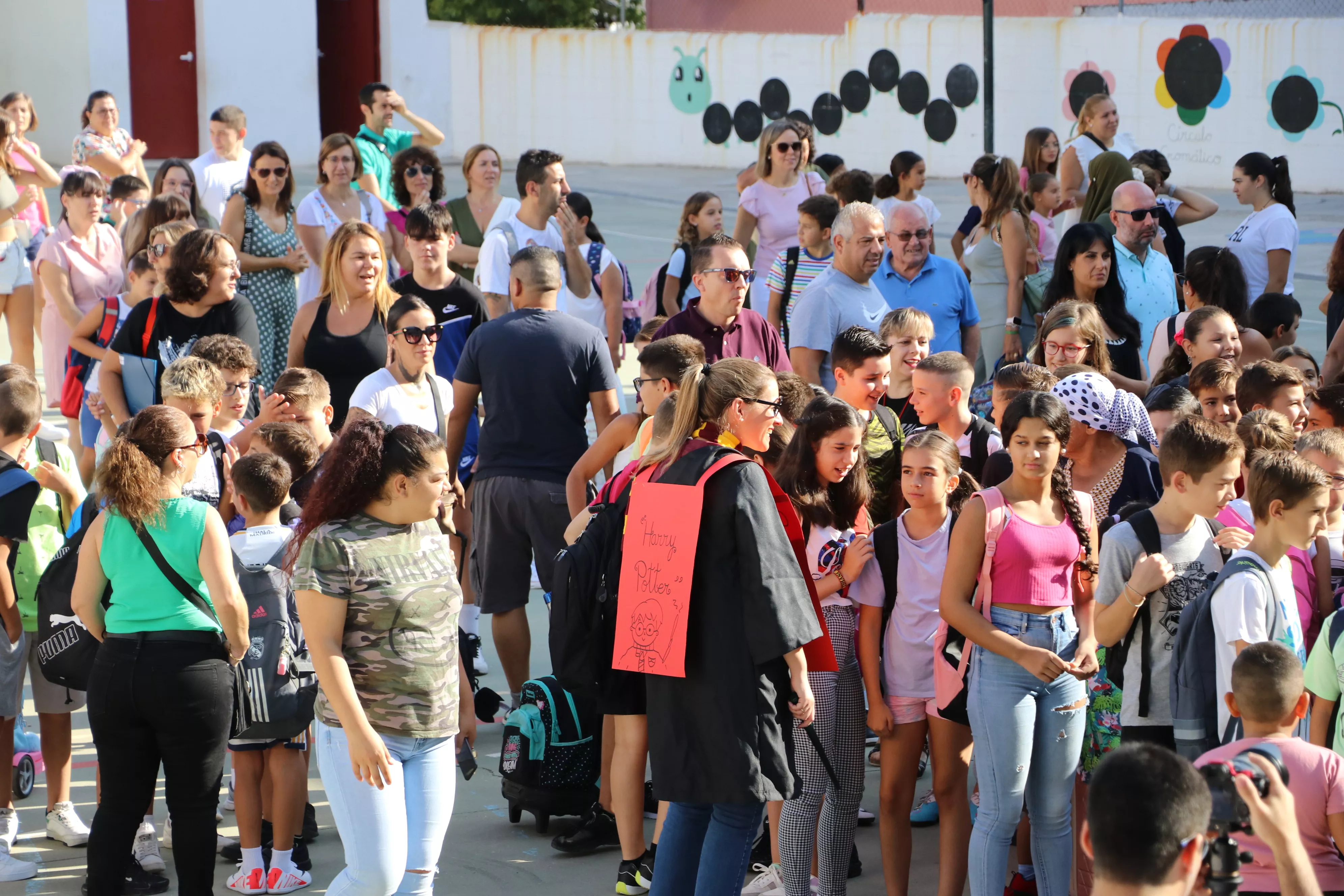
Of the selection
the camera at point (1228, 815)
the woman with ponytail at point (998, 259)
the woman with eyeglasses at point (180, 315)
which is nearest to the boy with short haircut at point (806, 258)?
the woman with ponytail at point (998, 259)

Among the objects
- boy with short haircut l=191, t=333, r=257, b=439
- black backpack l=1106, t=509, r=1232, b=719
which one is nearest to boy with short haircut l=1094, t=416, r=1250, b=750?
black backpack l=1106, t=509, r=1232, b=719

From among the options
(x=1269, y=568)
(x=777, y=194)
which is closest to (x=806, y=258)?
(x=777, y=194)

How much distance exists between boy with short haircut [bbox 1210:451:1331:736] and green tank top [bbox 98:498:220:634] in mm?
2835

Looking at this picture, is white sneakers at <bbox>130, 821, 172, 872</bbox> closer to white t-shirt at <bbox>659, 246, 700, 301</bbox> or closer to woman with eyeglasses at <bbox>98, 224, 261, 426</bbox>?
woman with eyeglasses at <bbox>98, 224, 261, 426</bbox>

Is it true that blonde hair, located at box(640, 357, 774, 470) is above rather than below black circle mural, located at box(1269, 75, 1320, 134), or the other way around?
below

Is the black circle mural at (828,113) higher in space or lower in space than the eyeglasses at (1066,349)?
higher

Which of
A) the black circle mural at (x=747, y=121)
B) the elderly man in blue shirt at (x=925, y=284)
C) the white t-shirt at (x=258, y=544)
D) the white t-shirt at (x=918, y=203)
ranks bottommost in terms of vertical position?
the white t-shirt at (x=258, y=544)

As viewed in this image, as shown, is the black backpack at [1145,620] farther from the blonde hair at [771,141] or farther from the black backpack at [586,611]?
the blonde hair at [771,141]

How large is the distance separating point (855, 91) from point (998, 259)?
57.6 ft

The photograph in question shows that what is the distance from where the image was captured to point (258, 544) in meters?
4.74

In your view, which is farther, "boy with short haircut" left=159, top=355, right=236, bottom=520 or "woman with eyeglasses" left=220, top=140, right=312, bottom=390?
"woman with eyeglasses" left=220, top=140, right=312, bottom=390

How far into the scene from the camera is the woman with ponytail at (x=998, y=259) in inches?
338

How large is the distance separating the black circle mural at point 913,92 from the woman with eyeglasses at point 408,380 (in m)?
19.6

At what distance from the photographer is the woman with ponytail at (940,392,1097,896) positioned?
416 centimetres
